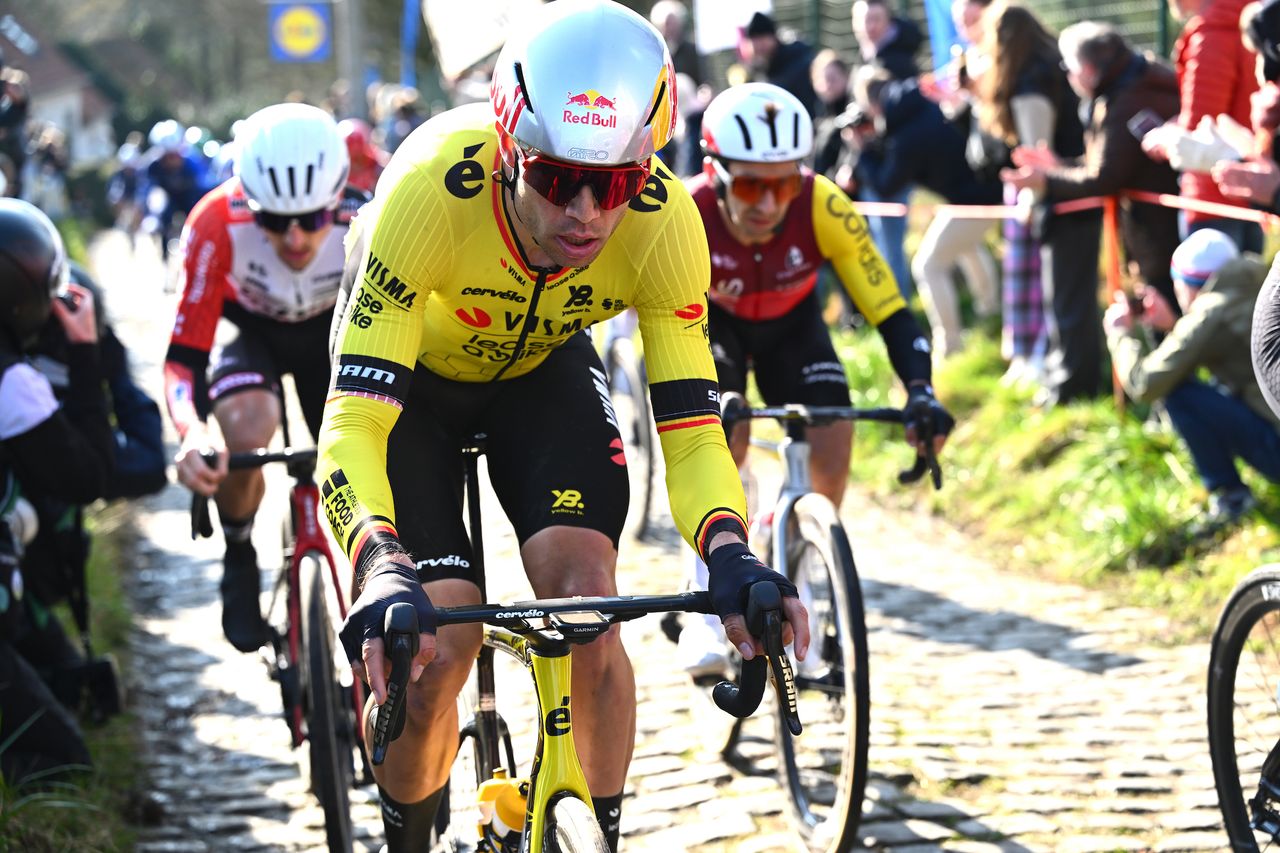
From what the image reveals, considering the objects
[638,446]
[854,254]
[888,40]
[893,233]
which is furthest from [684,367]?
[888,40]

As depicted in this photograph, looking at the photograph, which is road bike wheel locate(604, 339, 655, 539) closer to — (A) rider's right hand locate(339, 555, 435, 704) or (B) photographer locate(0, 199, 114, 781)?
(B) photographer locate(0, 199, 114, 781)

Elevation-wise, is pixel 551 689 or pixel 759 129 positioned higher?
pixel 759 129

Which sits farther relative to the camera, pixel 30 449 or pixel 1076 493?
pixel 1076 493

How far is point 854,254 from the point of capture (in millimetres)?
5668

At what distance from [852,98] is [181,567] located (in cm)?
635

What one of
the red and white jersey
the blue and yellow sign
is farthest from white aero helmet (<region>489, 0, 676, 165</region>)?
the blue and yellow sign

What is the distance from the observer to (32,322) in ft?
16.7

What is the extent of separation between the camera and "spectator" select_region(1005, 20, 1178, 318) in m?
8.38

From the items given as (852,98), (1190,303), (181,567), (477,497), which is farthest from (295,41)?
(477,497)

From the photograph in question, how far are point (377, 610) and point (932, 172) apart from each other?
8.93 metres

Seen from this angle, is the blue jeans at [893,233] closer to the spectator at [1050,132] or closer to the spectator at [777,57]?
the spectator at [777,57]

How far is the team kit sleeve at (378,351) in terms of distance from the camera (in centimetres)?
327

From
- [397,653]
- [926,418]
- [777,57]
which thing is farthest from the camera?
[777,57]

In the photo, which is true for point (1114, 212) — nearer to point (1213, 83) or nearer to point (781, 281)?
point (1213, 83)
